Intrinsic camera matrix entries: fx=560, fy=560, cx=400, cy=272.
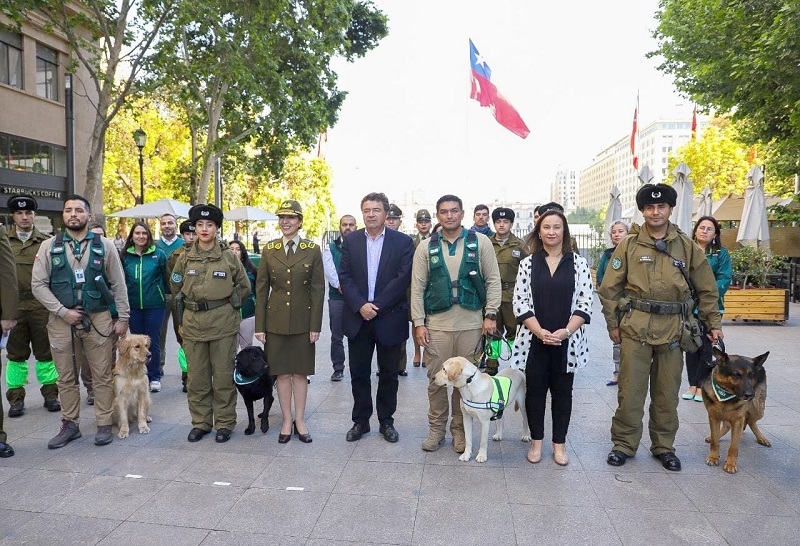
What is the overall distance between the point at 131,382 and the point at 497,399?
11.3 feet

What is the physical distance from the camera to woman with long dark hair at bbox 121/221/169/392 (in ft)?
21.3

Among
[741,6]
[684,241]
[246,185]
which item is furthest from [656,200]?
[246,185]

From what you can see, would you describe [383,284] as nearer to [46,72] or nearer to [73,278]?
[73,278]

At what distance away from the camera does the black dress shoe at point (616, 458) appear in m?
4.47

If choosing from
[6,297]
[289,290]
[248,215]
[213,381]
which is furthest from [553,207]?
[248,215]

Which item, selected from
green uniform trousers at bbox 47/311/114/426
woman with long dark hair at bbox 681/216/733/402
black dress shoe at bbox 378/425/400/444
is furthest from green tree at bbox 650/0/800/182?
green uniform trousers at bbox 47/311/114/426

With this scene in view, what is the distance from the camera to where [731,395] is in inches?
171

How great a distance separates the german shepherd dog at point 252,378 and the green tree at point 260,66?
1110 centimetres

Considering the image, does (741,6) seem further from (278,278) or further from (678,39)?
(278,278)

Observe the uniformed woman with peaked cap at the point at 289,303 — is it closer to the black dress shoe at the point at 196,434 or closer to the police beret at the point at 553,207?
the black dress shoe at the point at 196,434

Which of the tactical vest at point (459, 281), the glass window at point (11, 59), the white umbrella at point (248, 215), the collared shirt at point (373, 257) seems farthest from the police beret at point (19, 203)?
the glass window at point (11, 59)

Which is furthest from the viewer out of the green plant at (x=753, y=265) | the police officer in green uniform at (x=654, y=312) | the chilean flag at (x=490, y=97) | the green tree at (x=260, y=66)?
the green tree at (x=260, y=66)

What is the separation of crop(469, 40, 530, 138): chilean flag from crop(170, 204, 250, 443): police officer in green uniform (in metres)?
9.51

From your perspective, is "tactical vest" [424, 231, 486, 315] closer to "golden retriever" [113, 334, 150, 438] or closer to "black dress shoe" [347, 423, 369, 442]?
"black dress shoe" [347, 423, 369, 442]
